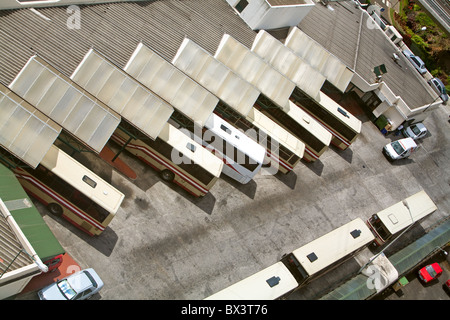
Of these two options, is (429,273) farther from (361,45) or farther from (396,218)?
(361,45)

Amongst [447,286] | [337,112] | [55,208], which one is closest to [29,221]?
[55,208]

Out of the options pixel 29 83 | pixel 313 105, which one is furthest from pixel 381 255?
pixel 29 83

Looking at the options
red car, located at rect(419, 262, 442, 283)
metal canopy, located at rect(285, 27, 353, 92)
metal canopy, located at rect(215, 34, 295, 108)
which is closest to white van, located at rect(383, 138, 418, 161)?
metal canopy, located at rect(285, 27, 353, 92)

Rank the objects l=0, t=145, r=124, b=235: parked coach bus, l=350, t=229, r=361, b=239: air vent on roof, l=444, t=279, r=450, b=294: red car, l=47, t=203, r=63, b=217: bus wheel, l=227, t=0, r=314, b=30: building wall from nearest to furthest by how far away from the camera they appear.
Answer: l=0, t=145, r=124, b=235: parked coach bus
l=47, t=203, r=63, b=217: bus wheel
l=350, t=229, r=361, b=239: air vent on roof
l=444, t=279, r=450, b=294: red car
l=227, t=0, r=314, b=30: building wall

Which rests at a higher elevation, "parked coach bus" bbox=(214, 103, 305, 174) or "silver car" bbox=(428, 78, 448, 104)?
"silver car" bbox=(428, 78, 448, 104)

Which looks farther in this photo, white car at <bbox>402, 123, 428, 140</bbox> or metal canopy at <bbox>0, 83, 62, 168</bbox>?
white car at <bbox>402, 123, 428, 140</bbox>

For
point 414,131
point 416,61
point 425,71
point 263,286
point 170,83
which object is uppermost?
point 416,61

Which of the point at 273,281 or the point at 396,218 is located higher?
the point at 396,218

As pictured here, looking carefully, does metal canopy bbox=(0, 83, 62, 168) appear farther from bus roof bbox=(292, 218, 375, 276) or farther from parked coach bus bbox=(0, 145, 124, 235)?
bus roof bbox=(292, 218, 375, 276)
